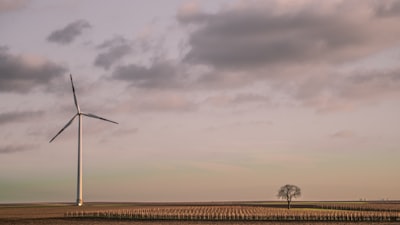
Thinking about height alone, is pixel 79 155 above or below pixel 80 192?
above

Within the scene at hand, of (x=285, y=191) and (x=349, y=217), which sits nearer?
(x=349, y=217)

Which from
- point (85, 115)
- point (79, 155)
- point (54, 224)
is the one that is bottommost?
point (54, 224)

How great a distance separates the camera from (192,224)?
239ft

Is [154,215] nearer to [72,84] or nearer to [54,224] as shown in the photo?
[54,224]

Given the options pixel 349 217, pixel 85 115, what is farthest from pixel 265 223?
pixel 85 115

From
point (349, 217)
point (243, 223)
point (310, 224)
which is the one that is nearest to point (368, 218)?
point (349, 217)

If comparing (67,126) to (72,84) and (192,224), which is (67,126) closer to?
(72,84)

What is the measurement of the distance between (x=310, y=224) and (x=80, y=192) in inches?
2775

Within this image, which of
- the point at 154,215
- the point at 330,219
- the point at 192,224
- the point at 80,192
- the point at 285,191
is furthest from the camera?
the point at 285,191

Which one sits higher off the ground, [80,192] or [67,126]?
[67,126]

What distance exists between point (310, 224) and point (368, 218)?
20485 mm

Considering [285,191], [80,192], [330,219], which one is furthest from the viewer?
[285,191]

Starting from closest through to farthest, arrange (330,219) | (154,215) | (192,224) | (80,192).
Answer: (192,224) < (330,219) < (154,215) < (80,192)

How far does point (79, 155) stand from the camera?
397 feet
